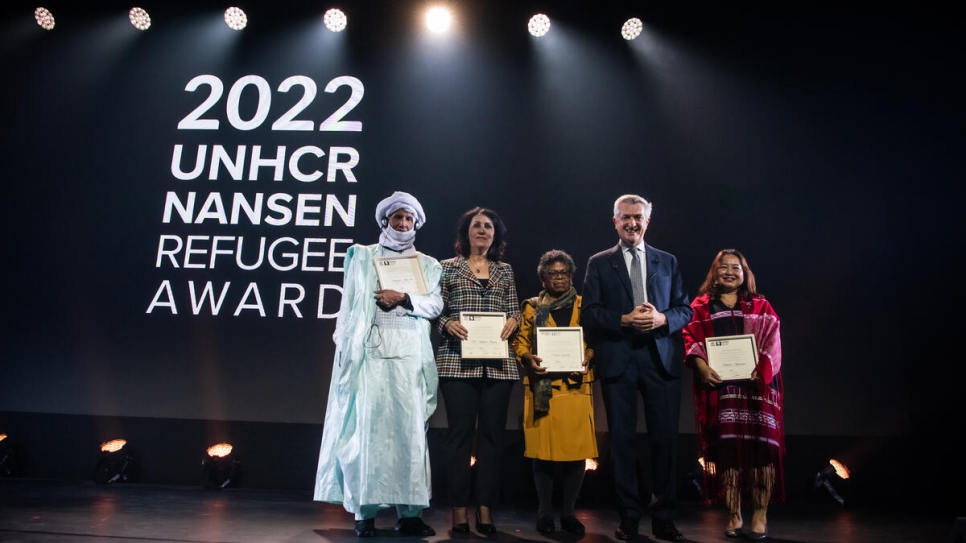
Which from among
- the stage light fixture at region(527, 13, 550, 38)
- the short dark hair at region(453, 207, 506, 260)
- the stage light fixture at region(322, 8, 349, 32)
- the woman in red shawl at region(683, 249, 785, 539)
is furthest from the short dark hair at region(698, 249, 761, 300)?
the stage light fixture at region(322, 8, 349, 32)

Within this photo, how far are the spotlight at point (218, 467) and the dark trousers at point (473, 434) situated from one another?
190 centimetres

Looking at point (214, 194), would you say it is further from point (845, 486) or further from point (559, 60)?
point (845, 486)

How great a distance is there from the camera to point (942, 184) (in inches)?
164

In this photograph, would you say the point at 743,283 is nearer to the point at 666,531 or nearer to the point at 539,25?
the point at 666,531

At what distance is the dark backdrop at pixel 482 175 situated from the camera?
4.02m

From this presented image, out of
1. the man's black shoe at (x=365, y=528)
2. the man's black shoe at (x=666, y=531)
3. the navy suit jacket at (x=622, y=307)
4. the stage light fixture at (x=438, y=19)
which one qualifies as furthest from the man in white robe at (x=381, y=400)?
the stage light fixture at (x=438, y=19)

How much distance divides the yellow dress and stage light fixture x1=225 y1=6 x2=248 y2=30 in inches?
133

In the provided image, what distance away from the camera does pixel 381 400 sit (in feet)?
8.96

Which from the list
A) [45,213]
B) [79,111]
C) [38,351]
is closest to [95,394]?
[38,351]

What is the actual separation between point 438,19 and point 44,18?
9.53 feet

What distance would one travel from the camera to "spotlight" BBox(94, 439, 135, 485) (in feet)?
12.9

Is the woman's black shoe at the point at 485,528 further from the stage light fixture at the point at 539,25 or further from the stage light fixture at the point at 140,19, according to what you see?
the stage light fixture at the point at 140,19

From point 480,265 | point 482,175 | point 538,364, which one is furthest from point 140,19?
point 538,364

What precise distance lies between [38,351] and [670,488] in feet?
13.0
